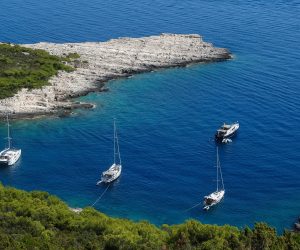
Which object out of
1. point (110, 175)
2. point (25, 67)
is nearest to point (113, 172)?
point (110, 175)

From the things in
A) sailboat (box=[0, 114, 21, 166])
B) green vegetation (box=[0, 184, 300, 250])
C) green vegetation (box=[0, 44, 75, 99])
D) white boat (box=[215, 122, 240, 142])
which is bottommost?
sailboat (box=[0, 114, 21, 166])

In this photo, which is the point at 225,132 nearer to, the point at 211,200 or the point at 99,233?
the point at 211,200

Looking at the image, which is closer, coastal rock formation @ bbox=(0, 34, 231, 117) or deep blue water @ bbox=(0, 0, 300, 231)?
deep blue water @ bbox=(0, 0, 300, 231)

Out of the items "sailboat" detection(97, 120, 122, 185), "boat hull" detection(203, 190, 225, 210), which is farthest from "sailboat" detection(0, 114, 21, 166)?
"boat hull" detection(203, 190, 225, 210)

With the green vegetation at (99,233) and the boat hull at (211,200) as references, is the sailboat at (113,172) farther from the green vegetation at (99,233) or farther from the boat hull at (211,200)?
the green vegetation at (99,233)

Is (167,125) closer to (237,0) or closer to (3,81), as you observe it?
(3,81)

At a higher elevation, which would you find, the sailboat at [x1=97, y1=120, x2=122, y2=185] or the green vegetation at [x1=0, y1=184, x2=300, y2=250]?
the green vegetation at [x1=0, y1=184, x2=300, y2=250]

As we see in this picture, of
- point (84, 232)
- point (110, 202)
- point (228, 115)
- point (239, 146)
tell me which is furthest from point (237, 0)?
point (84, 232)

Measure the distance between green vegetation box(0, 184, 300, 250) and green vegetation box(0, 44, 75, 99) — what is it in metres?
43.1

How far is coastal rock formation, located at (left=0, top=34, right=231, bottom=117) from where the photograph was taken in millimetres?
94856

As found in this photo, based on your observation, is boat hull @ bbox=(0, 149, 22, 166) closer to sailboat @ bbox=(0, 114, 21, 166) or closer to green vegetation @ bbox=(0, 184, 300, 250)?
sailboat @ bbox=(0, 114, 21, 166)

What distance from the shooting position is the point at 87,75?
107750 millimetres

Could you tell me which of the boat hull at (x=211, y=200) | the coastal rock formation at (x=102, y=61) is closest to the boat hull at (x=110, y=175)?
the boat hull at (x=211, y=200)

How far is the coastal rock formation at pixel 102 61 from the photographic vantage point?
3734 inches
